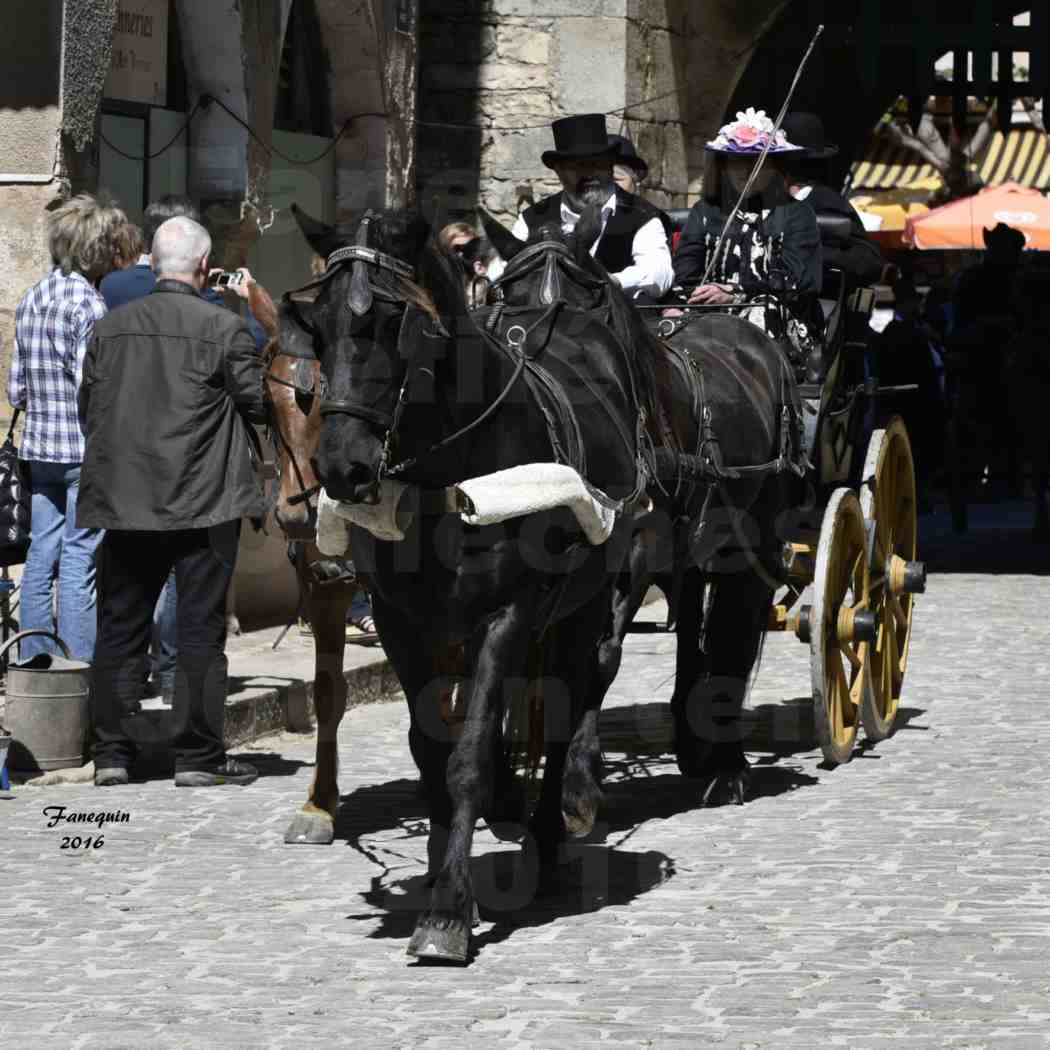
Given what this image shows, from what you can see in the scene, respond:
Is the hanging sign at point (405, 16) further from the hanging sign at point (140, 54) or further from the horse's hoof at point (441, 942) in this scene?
the horse's hoof at point (441, 942)

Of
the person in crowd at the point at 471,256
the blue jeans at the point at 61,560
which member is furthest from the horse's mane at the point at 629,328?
the blue jeans at the point at 61,560

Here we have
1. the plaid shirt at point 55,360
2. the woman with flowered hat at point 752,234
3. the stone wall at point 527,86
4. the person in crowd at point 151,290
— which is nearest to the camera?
the woman with flowered hat at point 752,234

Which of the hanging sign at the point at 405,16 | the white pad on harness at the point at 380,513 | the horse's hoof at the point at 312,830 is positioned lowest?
the horse's hoof at the point at 312,830

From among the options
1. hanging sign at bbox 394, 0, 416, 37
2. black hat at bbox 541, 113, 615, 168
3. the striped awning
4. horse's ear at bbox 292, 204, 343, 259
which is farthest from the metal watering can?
the striped awning

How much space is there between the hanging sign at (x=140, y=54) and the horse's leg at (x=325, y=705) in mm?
3993

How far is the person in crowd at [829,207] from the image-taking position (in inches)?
376

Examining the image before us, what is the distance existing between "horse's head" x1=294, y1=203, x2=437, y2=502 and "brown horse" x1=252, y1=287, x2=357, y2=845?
1440mm

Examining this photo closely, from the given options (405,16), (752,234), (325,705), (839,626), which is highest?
(405,16)

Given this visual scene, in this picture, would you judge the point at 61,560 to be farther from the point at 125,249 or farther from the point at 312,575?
the point at 312,575

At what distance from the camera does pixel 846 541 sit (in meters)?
8.86

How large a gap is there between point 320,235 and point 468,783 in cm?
141

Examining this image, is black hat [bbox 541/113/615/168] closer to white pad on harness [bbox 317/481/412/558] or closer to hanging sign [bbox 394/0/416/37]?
Answer: white pad on harness [bbox 317/481/412/558]

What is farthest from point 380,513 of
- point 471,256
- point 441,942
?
point 471,256

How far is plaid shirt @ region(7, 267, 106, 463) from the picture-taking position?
9078 mm
